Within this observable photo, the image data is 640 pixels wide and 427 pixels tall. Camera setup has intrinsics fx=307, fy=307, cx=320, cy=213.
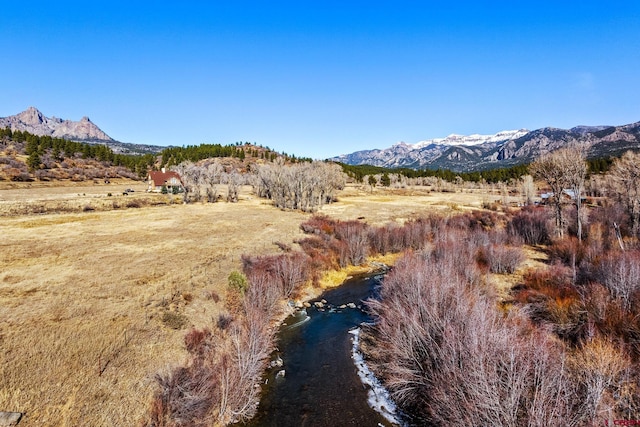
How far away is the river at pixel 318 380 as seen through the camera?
12.0 m

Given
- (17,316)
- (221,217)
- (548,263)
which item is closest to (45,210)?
(221,217)

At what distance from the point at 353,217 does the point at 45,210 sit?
48925 mm

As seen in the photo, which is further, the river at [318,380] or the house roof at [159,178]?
the house roof at [159,178]

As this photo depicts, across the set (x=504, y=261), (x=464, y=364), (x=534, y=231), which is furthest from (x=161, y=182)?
(x=464, y=364)

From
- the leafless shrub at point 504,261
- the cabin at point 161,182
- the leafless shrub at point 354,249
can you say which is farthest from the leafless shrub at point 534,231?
the cabin at point 161,182

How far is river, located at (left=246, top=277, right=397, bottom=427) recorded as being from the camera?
12023mm

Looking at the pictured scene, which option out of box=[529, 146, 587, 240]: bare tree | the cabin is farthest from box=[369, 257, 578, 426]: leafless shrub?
the cabin

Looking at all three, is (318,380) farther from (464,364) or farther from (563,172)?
(563,172)

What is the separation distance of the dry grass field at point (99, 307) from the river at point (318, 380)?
450 centimetres

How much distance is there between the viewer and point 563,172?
32906 millimetres

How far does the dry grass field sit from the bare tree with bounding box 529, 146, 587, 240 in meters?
30.7

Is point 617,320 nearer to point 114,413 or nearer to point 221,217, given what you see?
point 114,413

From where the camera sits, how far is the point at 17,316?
1448cm

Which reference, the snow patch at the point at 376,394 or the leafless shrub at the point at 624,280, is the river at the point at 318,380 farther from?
the leafless shrub at the point at 624,280
